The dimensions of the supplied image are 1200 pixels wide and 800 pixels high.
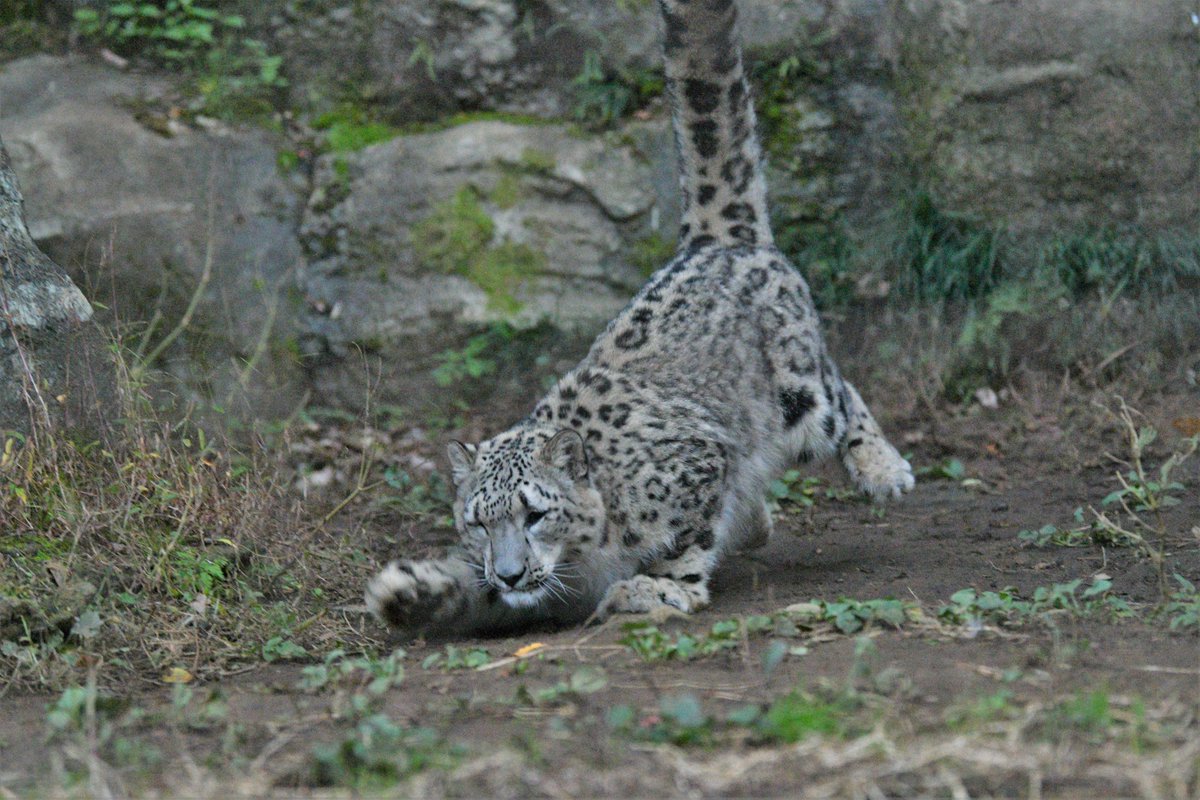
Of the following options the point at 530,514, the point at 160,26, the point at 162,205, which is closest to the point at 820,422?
the point at 530,514

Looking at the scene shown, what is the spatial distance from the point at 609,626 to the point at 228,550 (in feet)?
6.14

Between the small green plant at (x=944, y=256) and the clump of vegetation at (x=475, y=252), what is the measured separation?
2.73 meters

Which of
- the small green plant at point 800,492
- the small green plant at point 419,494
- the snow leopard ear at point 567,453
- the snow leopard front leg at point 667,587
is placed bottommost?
the small green plant at point 800,492

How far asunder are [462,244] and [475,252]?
0.37 ft

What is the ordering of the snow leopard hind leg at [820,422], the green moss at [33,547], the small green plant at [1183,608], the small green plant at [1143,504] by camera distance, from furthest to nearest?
1. the snow leopard hind leg at [820,422]
2. the green moss at [33,547]
3. the small green plant at [1143,504]
4. the small green plant at [1183,608]

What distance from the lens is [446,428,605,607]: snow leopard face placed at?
243 inches

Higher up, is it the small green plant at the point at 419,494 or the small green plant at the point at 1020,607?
the small green plant at the point at 1020,607

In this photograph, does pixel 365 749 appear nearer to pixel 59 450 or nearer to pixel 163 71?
pixel 59 450

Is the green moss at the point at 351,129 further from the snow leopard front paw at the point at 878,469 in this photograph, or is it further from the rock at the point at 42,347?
the snow leopard front paw at the point at 878,469

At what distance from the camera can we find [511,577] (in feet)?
20.0

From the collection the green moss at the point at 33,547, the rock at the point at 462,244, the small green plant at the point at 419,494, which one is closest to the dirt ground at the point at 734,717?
the green moss at the point at 33,547

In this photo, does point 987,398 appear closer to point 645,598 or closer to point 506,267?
point 506,267

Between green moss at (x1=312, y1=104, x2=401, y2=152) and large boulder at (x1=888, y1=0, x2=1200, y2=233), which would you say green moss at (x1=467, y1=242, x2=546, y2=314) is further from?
large boulder at (x1=888, y1=0, x2=1200, y2=233)

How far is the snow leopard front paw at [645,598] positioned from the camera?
6.20 metres
